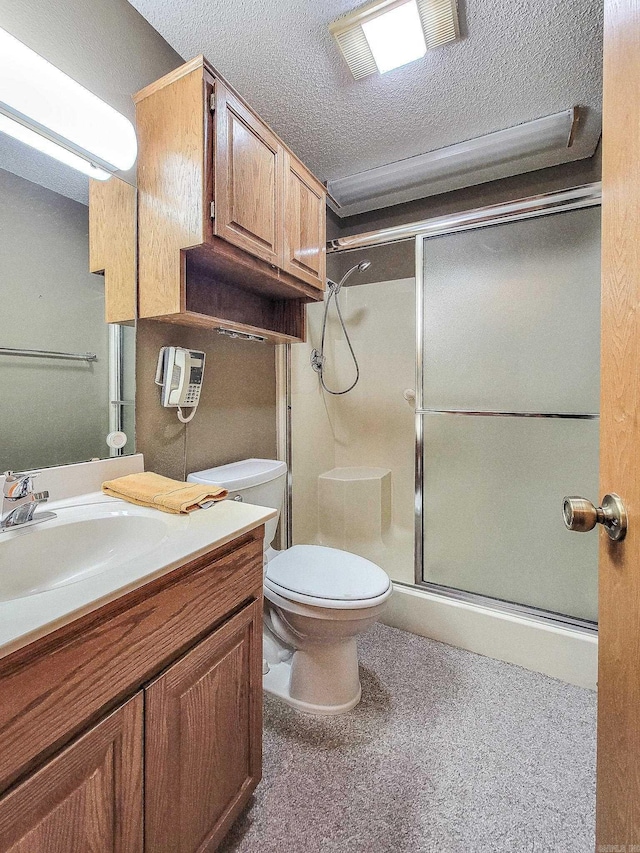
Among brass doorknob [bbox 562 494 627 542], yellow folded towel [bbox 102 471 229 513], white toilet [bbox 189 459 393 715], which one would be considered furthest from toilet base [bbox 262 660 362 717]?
brass doorknob [bbox 562 494 627 542]

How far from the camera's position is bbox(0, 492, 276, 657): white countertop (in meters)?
0.51

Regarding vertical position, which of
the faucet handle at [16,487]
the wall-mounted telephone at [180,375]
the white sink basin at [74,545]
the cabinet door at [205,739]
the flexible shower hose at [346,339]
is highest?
the flexible shower hose at [346,339]

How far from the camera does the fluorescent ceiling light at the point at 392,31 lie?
3.87ft

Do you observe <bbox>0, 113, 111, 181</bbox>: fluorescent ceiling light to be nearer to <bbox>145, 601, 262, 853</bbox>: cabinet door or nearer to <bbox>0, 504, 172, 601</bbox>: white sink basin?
<bbox>0, 504, 172, 601</bbox>: white sink basin

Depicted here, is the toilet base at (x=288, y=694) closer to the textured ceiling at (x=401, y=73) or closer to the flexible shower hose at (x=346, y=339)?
the flexible shower hose at (x=346, y=339)

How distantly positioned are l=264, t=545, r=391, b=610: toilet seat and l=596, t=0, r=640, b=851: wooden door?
28.5 inches

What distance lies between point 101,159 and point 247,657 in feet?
4.77

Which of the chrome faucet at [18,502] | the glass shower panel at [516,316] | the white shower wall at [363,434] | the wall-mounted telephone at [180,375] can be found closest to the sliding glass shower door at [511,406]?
the glass shower panel at [516,316]

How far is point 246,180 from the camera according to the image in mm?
1197

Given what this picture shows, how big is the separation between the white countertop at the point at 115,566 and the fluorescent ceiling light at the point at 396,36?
1594 mm

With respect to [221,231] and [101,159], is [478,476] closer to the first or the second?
[221,231]

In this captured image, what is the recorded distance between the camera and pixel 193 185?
1082 millimetres

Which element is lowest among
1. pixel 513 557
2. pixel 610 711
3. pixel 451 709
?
pixel 451 709

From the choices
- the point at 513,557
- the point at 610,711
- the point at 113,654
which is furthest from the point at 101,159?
the point at 513,557
